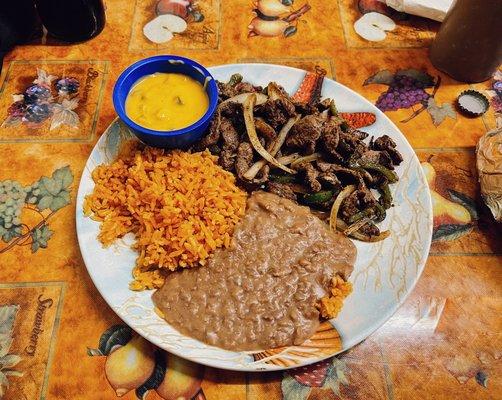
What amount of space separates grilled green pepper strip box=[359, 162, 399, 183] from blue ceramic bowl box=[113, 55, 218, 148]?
88 cm

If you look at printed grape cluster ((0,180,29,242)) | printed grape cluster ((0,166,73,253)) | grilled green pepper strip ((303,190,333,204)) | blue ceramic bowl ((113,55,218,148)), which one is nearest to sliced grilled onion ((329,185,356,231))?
grilled green pepper strip ((303,190,333,204))

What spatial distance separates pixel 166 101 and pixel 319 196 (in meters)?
0.95

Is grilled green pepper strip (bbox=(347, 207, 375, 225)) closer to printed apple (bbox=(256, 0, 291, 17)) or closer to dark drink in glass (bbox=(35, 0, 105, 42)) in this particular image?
printed apple (bbox=(256, 0, 291, 17))

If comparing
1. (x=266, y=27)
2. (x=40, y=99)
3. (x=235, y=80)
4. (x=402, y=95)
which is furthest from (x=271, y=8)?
(x=40, y=99)

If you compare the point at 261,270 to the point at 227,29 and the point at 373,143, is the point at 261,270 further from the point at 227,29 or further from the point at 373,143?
the point at 227,29

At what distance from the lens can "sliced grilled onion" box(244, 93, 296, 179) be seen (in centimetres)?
237

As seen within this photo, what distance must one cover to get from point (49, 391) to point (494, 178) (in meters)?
2.54

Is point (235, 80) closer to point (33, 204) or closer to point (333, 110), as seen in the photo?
point (333, 110)

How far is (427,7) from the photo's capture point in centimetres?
326

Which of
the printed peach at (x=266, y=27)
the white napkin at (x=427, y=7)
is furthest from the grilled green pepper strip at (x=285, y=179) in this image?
the white napkin at (x=427, y=7)

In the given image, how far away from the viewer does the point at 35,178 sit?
2.66 meters

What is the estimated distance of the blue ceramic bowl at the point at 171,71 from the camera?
2148 millimetres

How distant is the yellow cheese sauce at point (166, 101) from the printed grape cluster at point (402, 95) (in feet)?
4.28

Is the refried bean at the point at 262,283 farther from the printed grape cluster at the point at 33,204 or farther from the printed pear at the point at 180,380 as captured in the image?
the printed grape cluster at the point at 33,204
